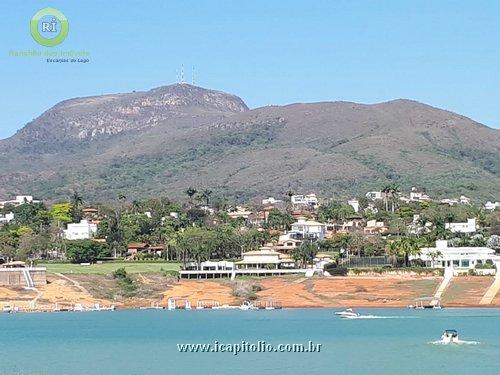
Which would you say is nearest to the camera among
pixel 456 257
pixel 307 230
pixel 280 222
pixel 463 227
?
pixel 456 257

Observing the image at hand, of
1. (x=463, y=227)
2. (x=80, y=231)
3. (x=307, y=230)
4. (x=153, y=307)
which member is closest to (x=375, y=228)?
(x=307, y=230)

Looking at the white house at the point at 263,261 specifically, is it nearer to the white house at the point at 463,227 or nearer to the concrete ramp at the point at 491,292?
the concrete ramp at the point at 491,292

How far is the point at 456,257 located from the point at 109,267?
42.3 m

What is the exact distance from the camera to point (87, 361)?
2908 inches

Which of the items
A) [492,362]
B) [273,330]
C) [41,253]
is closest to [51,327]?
[273,330]

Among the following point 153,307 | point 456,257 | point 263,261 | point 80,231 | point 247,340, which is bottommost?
point 247,340

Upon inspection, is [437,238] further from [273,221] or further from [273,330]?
[273,330]

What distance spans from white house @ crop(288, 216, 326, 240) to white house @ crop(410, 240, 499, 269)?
35652 mm

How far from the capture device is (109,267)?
149 meters

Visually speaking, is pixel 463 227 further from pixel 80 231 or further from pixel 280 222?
pixel 80 231

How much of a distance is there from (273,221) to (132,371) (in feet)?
427

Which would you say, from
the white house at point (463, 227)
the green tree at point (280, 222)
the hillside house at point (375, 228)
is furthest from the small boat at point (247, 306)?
the green tree at point (280, 222)

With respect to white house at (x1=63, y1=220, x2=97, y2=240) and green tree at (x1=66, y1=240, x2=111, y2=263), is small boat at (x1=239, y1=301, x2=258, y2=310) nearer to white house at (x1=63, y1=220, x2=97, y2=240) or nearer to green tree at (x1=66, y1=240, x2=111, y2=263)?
green tree at (x1=66, y1=240, x2=111, y2=263)

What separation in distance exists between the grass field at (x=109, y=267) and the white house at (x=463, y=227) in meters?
44.6
